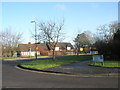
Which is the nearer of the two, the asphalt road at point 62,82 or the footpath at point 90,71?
the asphalt road at point 62,82

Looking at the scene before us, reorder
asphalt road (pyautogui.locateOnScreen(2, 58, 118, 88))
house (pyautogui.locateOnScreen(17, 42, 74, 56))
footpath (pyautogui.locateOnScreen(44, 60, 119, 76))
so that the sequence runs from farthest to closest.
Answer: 1. house (pyautogui.locateOnScreen(17, 42, 74, 56))
2. footpath (pyautogui.locateOnScreen(44, 60, 119, 76))
3. asphalt road (pyautogui.locateOnScreen(2, 58, 118, 88))

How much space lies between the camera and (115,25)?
50.6m

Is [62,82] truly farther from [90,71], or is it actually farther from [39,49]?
[39,49]

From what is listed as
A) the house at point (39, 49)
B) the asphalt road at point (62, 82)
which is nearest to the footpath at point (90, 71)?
the asphalt road at point (62, 82)

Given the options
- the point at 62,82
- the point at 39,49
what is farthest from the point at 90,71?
the point at 39,49

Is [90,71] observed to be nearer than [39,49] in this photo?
Yes

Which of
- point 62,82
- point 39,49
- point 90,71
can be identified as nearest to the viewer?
point 62,82

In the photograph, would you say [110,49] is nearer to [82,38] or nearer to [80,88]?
[80,88]

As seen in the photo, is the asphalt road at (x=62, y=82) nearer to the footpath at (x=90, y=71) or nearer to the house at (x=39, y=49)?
the footpath at (x=90, y=71)

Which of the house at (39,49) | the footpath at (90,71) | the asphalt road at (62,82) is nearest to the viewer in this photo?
the asphalt road at (62,82)

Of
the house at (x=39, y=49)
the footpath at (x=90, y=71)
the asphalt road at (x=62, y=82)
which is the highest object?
the house at (x=39, y=49)

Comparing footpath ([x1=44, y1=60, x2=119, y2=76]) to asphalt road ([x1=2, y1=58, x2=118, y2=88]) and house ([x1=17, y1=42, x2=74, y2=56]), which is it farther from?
house ([x1=17, y1=42, x2=74, y2=56])

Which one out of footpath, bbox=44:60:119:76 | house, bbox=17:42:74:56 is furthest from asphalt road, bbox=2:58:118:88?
house, bbox=17:42:74:56

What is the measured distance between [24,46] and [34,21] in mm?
50638
